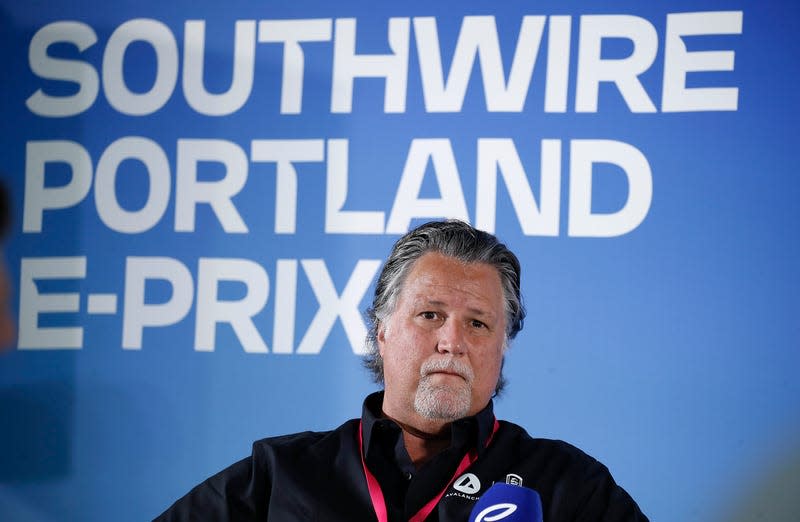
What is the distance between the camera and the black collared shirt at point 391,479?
195 centimetres

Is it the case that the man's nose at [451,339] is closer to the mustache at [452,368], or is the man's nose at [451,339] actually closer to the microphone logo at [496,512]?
the mustache at [452,368]

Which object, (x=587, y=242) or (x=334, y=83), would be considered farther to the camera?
(x=334, y=83)

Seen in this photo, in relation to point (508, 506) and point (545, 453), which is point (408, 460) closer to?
point (545, 453)

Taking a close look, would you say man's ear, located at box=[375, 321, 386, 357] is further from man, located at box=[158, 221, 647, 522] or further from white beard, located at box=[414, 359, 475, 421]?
white beard, located at box=[414, 359, 475, 421]

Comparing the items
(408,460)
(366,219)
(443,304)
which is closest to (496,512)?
(408,460)

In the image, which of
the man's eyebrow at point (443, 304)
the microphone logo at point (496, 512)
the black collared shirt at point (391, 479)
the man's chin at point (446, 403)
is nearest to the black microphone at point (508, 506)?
the microphone logo at point (496, 512)

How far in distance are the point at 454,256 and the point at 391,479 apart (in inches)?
20.1

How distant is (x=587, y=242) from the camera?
3152 millimetres

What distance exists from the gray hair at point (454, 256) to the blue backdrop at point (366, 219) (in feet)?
3.04

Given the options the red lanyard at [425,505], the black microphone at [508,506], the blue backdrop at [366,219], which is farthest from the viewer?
the blue backdrop at [366,219]

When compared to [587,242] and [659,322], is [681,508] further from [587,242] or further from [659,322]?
[587,242]

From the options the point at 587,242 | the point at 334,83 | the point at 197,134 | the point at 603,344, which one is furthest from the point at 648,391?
the point at 197,134

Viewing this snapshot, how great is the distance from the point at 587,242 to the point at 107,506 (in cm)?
185

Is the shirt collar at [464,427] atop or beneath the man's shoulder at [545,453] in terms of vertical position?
atop
